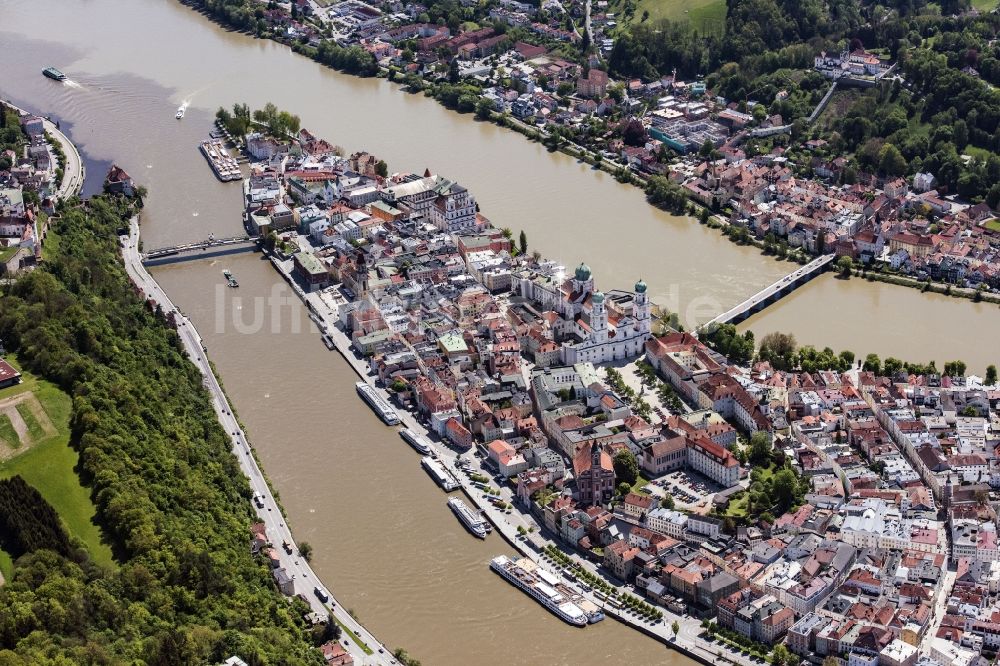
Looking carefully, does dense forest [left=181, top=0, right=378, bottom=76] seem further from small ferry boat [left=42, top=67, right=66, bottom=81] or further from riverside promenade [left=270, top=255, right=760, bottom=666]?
riverside promenade [left=270, top=255, right=760, bottom=666]

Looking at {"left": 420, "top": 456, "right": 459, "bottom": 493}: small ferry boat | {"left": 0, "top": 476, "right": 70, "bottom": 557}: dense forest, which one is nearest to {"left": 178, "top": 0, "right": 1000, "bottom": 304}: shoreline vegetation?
{"left": 420, "top": 456, "right": 459, "bottom": 493}: small ferry boat

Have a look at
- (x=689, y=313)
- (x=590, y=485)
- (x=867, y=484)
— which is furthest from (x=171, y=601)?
(x=689, y=313)

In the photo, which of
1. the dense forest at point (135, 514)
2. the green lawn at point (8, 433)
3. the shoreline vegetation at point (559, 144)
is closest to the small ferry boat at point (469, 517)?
the dense forest at point (135, 514)

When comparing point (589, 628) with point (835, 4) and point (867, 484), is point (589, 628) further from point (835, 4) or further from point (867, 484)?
point (835, 4)

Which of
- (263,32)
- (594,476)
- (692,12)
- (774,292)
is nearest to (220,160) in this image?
(263,32)

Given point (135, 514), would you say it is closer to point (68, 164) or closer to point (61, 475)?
point (61, 475)

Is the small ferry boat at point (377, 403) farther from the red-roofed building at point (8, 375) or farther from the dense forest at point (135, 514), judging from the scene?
the red-roofed building at point (8, 375)
